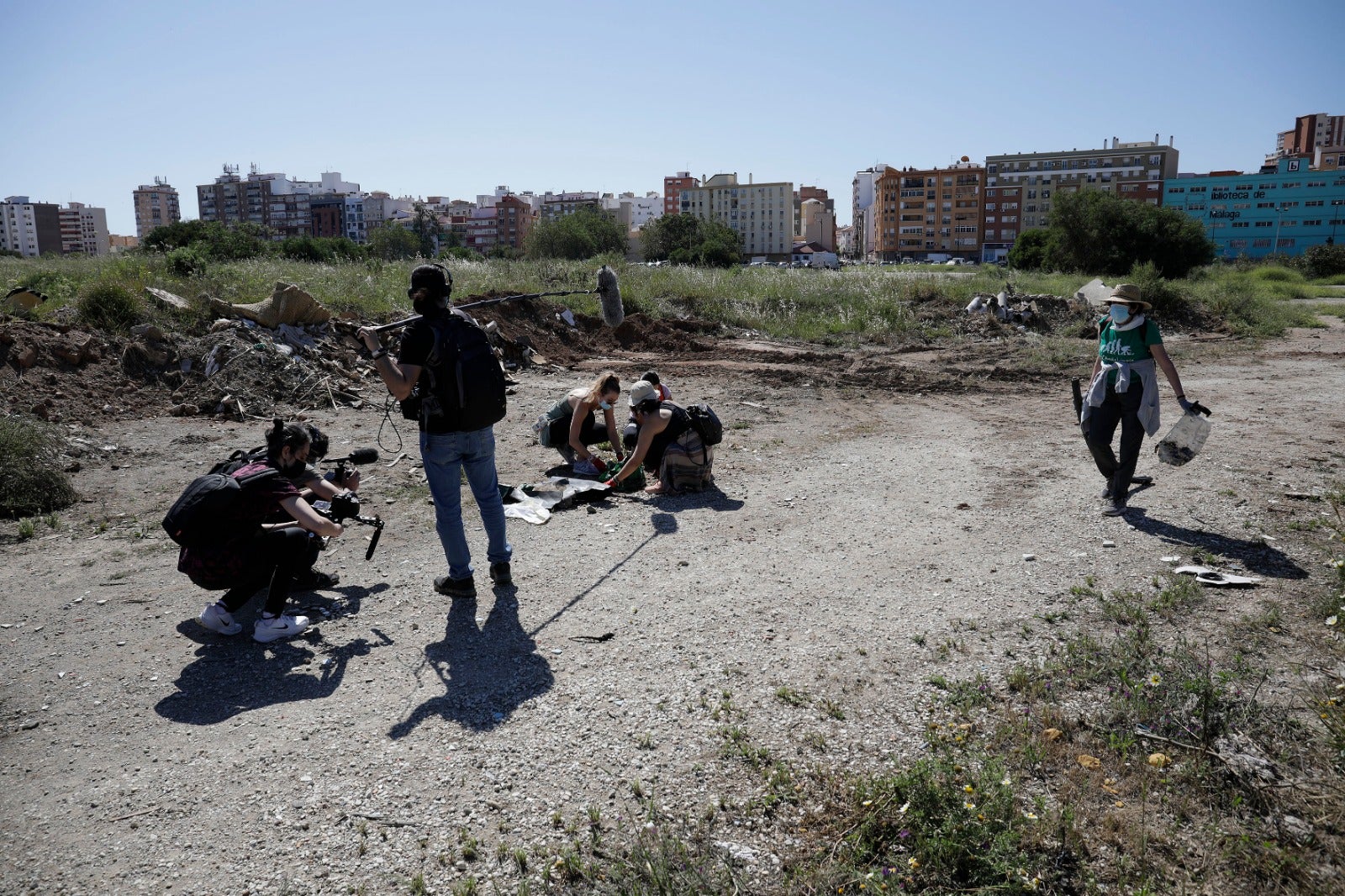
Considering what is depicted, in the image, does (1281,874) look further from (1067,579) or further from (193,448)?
(193,448)

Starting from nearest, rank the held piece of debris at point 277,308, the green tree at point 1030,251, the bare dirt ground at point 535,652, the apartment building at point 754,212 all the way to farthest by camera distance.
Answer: the bare dirt ground at point 535,652 → the held piece of debris at point 277,308 → the green tree at point 1030,251 → the apartment building at point 754,212

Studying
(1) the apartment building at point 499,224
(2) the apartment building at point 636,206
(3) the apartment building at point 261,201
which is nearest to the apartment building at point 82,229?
(3) the apartment building at point 261,201

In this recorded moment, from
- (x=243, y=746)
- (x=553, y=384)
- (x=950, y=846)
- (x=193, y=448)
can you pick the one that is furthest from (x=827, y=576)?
(x=553, y=384)

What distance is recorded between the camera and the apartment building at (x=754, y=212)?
142625 millimetres

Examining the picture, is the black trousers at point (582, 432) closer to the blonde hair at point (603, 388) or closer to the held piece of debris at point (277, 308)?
the blonde hair at point (603, 388)

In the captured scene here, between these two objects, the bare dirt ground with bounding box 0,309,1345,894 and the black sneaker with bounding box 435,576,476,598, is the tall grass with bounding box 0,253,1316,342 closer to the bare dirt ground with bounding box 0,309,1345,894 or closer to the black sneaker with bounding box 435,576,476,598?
the bare dirt ground with bounding box 0,309,1345,894

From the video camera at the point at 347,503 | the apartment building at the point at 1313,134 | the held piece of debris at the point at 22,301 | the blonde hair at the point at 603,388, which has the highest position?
the apartment building at the point at 1313,134

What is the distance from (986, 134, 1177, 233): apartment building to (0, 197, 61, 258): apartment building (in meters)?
183

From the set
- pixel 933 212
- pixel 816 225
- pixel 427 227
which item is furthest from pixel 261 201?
pixel 933 212

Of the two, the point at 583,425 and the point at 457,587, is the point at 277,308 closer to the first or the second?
the point at 583,425

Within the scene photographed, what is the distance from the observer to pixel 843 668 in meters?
4.18

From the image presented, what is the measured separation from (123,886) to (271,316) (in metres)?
12.5

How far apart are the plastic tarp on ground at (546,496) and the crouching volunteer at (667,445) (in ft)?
0.68

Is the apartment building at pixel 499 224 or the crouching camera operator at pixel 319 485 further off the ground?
the apartment building at pixel 499 224
